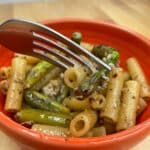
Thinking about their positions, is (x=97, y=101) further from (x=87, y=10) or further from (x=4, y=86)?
(x=87, y=10)

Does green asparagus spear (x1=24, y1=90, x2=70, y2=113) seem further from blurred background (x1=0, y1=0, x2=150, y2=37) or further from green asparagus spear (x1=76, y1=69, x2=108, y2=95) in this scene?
blurred background (x1=0, y1=0, x2=150, y2=37)

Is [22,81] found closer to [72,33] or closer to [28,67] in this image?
[28,67]

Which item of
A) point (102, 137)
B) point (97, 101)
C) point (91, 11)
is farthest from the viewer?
point (91, 11)

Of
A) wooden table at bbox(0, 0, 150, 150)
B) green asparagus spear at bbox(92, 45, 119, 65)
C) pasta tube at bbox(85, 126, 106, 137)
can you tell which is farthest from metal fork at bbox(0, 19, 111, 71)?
wooden table at bbox(0, 0, 150, 150)

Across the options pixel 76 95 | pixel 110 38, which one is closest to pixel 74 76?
pixel 76 95

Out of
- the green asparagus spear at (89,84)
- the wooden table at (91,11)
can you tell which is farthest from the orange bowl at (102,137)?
the wooden table at (91,11)

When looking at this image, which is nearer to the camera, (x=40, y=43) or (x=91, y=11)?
(x=40, y=43)
